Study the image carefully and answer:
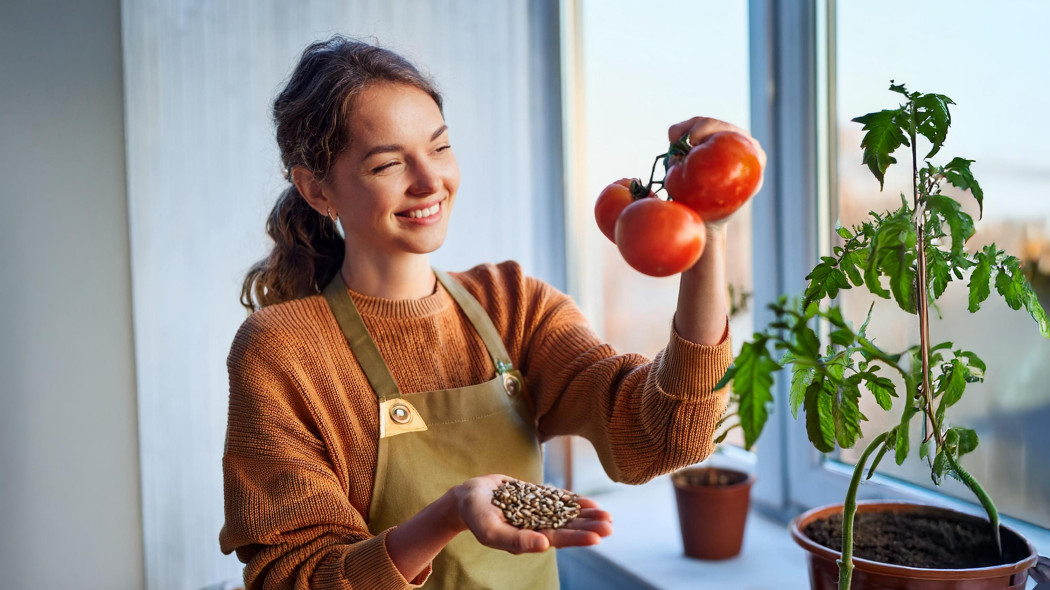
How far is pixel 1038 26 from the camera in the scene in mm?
1188

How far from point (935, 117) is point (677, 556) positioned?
1.15 metres

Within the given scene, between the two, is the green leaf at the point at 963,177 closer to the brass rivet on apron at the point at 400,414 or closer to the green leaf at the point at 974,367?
the green leaf at the point at 974,367

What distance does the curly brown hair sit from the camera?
1.21 m

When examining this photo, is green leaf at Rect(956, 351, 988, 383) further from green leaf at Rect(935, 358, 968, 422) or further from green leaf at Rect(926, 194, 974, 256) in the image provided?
green leaf at Rect(926, 194, 974, 256)

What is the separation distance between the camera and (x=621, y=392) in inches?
45.1

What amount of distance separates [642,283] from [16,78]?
4.98ft

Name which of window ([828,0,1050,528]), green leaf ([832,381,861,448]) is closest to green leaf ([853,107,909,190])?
green leaf ([832,381,861,448])

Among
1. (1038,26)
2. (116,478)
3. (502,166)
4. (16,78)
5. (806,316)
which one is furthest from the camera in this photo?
(502,166)

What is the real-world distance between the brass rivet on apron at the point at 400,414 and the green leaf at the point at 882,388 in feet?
2.21

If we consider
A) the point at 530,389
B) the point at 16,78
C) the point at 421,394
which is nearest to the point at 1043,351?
the point at 530,389

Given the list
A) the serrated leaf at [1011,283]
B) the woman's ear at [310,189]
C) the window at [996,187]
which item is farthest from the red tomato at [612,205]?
the window at [996,187]

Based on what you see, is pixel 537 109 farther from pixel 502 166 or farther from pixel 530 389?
pixel 530 389

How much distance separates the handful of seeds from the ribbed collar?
0.40 meters

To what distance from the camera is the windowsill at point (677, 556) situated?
59.3 inches
